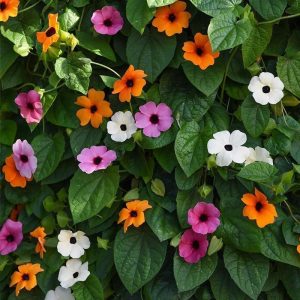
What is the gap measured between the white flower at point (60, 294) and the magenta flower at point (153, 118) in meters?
0.48

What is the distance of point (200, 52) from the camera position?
58.7 inches

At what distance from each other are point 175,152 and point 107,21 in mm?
379

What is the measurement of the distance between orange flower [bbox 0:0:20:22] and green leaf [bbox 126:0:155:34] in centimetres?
32

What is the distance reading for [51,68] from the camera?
1.63m

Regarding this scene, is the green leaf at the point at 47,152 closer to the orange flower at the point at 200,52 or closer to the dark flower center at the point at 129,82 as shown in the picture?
the dark flower center at the point at 129,82

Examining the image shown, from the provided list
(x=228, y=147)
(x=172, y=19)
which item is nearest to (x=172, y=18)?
(x=172, y=19)

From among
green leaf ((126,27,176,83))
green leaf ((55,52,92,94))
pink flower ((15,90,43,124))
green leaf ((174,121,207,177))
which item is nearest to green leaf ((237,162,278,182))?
green leaf ((174,121,207,177))

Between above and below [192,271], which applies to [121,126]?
above

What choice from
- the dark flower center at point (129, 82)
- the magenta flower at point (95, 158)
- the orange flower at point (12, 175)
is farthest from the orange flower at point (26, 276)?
the dark flower center at point (129, 82)

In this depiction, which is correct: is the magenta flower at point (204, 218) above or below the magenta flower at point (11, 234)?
above

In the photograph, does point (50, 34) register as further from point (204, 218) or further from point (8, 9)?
point (204, 218)

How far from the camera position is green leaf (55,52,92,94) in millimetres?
1522

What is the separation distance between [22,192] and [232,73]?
2.16 feet

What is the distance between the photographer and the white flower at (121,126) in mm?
1529
